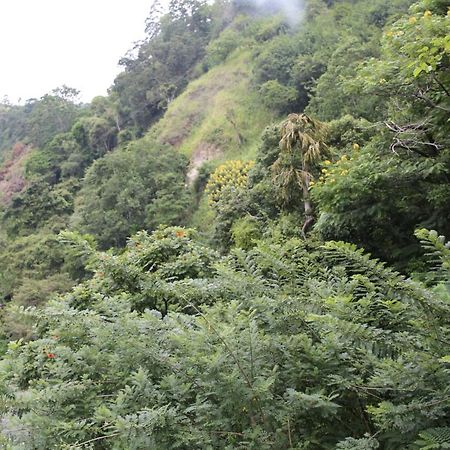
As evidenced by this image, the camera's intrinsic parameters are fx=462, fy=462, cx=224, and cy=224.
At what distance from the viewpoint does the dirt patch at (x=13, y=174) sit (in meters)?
31.1

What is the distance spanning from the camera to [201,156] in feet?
82.8

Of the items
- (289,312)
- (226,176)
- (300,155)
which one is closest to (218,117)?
(226,176)

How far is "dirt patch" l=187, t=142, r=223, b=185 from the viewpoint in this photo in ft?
79.3

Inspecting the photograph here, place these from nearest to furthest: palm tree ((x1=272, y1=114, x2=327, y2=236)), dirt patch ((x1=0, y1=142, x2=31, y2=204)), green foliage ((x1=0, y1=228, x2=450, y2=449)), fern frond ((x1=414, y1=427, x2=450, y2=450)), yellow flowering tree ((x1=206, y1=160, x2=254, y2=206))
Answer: fern frond ((x1=414, y1=427, x2=450, y2=450)) → green foliage ((x1=0, y1=228, x2=450, y2=449)) → palm tree ((x1=272, y1=114, x2=327, y2=236)) → yellow flowering tree ((x1=206, y1=160, x2=254, y2=206)) → dirt patch ((x1=0, y1=142, x2=31, y2=204))

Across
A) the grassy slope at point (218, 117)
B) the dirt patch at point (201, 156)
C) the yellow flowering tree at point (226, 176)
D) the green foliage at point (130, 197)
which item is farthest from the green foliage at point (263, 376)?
the dirt patch at point (201, 156)

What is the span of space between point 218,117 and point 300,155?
62.8 feet

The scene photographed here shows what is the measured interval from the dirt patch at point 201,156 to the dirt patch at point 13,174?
39.7 feet

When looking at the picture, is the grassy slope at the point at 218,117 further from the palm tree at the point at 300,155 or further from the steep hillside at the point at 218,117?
the palm tree at the point at 300,155

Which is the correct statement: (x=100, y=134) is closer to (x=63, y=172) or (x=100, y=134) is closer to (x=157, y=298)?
(x=63, y=172)

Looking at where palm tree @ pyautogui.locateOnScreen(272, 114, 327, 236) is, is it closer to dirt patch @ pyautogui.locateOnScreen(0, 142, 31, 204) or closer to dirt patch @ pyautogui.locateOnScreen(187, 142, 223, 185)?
dirt patch @ pyautogui.locateOnScreen(187, 142, 223, 185)

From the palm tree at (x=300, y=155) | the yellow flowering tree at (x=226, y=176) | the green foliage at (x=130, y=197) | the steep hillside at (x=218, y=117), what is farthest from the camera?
the steep hillside at (x=218, y=117)

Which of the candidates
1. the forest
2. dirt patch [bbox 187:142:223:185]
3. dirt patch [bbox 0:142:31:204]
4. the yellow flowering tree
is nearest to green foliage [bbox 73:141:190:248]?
dirt patch [bbox 187:142:223:185]

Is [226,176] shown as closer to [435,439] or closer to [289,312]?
[289,312]

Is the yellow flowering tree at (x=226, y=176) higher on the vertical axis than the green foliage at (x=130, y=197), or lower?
lower
